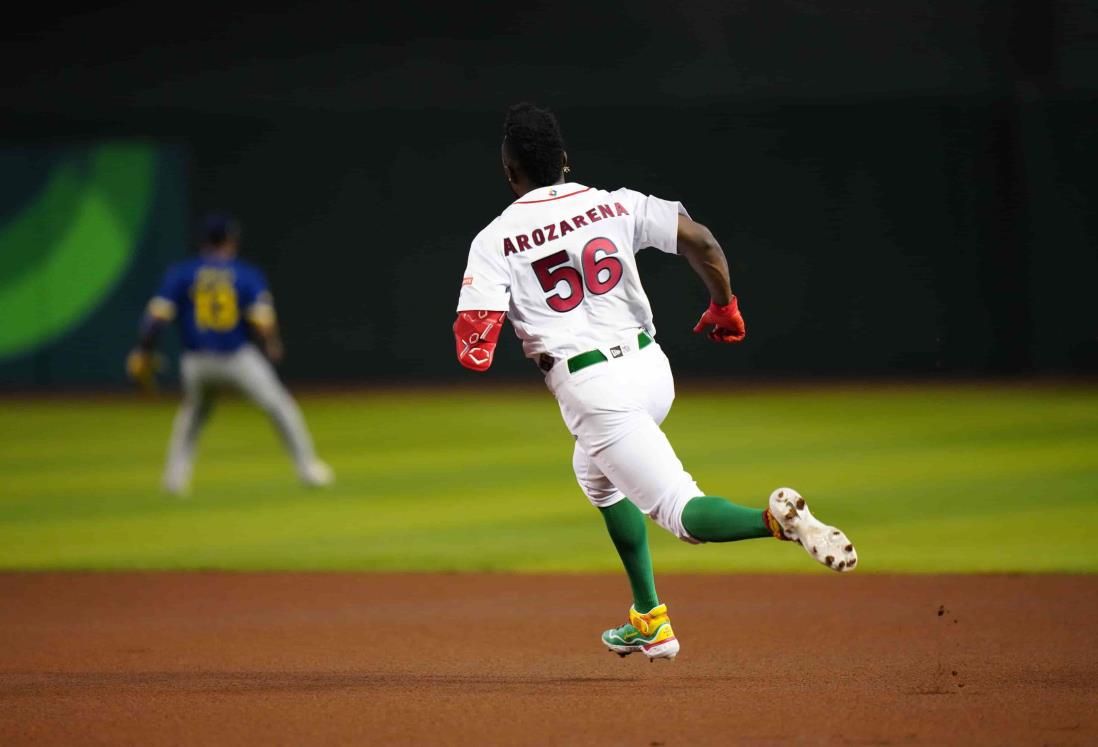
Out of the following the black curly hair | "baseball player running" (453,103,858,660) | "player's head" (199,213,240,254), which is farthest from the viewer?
"player's head" (199,213,240,254)

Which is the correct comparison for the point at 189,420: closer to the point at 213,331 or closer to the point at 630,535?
the point at 213,331

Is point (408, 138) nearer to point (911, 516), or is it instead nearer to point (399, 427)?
point (399, 427)

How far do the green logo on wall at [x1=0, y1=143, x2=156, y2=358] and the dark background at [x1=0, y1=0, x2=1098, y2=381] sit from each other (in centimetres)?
52

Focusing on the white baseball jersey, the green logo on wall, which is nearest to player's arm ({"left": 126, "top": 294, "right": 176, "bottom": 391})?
the white baseball jersey

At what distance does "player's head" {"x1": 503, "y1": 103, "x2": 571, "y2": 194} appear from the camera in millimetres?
5340

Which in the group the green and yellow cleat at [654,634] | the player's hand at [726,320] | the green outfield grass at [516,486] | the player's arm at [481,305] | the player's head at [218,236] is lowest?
the green outfield grass at [516,486]

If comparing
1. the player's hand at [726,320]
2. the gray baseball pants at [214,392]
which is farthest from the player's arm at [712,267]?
the gray baseball pants at [214,392]

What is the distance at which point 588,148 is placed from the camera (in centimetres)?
2303

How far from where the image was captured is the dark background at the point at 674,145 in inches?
873

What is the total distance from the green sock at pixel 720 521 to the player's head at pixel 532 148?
1.26 m

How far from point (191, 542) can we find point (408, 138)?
14272 millimetres

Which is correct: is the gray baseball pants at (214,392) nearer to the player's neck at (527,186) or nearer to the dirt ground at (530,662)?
the dirt ground at (530,662)

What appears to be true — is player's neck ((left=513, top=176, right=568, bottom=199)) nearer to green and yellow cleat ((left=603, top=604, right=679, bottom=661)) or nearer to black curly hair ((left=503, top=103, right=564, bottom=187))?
black curly hair ((left=503, top=103, right=564, bottom=187))

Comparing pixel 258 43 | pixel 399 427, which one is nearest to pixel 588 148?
pixel 258 43
